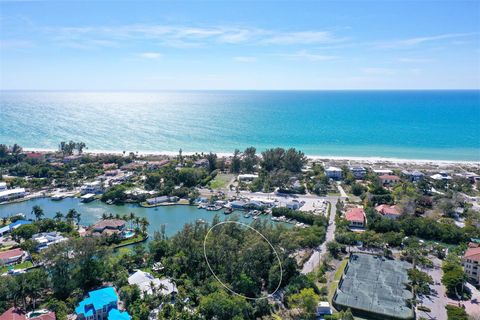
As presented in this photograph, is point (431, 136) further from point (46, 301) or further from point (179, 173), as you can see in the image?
point (46, 301)

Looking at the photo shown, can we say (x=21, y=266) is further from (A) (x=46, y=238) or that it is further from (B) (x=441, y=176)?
(B) (x=441, y=176)

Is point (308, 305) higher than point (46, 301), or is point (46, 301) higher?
point (308, 305)

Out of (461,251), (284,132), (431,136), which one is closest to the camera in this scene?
(461,251)

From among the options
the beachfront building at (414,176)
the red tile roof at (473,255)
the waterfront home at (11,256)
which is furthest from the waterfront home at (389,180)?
the waterfront home at (11,256)

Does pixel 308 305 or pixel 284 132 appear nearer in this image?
pixel 308 305

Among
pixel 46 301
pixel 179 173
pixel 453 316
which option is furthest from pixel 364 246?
pixel 179 173

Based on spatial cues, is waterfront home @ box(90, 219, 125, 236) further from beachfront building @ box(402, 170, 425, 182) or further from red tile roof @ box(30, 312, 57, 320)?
beachfront building @ box(402, 170, 425, 182)

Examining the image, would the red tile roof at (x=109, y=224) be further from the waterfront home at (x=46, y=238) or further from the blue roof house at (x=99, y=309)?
the blue roof house at (x=99, y=309)

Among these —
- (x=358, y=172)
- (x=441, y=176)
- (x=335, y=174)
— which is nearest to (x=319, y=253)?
(x=335, y=174)
